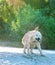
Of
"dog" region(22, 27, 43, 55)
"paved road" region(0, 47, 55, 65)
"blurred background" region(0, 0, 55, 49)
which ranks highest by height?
"blurred background" region(0, 0, 55, 49)

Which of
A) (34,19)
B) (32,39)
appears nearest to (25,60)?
(32,39)

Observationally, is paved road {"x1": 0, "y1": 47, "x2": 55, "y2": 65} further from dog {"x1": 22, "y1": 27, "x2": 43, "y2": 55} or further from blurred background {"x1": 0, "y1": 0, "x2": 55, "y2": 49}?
blurred background {"x1": 0, "y1": 0, "x2": 55, "y2": 49}

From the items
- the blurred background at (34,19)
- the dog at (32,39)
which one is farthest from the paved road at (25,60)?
the blurred background at (34,19)

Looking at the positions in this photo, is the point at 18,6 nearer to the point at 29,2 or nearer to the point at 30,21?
the point at 30,21

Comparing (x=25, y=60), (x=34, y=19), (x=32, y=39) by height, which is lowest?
(x=25, y=60)

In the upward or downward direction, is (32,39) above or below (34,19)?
below

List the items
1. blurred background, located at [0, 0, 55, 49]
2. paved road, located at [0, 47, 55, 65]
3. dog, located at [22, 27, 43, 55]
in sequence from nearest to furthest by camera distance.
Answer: paved road, located at [0, 47, 55, 65] → dog, located at [22, 27, 43, 55] → blurred background, located at [0, 0, 55, 49]

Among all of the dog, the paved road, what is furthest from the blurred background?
the paved road

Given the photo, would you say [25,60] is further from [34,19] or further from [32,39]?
[34,19]

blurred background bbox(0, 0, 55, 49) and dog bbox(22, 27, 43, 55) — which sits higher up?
blurred background bbox(0, 0, 55, 49)

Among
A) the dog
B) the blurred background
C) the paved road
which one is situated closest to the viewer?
the paved road

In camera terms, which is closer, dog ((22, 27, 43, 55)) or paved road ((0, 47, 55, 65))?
paved road ((0, 47, 55, 65))

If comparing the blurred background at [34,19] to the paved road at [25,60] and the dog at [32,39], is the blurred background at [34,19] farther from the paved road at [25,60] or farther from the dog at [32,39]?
the paved road at [25,60]

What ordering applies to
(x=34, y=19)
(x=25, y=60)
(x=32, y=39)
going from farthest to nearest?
1. (x=34, y=19)
2. (x=32, y=39)
3. (x=25, y=60)
